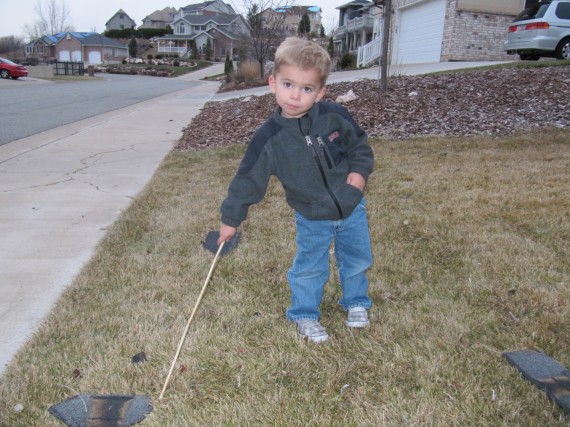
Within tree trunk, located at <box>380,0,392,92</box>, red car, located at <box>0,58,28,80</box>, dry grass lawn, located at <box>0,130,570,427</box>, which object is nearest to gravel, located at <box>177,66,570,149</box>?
tree trunk, located at <box>380,0,392,92</box>

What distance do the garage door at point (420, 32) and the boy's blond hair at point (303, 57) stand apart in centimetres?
1983

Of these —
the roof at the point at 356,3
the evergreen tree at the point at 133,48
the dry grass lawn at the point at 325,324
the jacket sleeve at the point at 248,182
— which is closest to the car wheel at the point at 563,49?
the dry grass lawn at the point at 325,324

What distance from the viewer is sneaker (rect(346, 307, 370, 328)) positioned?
277 centimetres

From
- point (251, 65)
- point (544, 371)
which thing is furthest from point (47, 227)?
point (251, 65)

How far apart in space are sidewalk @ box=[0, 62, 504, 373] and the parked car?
1059 cm

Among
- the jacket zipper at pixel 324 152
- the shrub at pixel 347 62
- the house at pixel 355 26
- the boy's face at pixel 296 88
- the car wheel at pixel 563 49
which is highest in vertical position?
the house at pixel 355 26

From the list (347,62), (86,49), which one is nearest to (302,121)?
(347,62)

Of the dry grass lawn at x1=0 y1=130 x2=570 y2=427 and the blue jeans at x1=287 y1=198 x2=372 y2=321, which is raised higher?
the blue jeans at x1=287 y1=198 x2=372 y2=321

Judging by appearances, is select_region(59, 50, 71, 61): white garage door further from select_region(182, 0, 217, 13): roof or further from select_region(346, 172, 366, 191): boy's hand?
select_region(346, 172, 366, 191): boy's hand

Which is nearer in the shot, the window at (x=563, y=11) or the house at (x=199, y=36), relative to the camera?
the window at (x=563, y=11)

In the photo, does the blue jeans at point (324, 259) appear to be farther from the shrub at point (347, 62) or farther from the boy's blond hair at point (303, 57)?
the shrub at point (347, 62)

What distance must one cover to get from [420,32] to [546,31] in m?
9.72

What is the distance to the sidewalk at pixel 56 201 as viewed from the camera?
3.13m

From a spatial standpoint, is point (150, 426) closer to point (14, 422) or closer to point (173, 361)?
point (173, 361)
